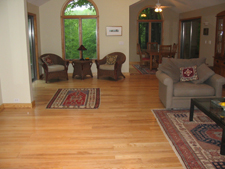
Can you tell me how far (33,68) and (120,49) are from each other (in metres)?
3.06

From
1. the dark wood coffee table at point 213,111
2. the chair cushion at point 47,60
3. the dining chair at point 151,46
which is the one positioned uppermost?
the dining chair at point 151,46

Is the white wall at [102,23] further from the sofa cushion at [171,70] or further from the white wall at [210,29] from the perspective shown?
the sofa cushion at [171,70]

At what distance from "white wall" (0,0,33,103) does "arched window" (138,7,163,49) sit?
7.60m

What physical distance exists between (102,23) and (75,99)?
12.2ft

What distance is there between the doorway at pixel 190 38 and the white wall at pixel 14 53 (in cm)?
710

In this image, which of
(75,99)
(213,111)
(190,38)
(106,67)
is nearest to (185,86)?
(213,111)

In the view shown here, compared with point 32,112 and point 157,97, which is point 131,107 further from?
point 32,112

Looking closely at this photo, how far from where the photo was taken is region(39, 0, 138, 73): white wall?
8.03 meters

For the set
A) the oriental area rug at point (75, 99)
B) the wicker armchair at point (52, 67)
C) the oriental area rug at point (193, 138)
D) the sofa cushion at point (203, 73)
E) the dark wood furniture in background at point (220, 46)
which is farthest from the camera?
the wicker armchair at point (52, 67)

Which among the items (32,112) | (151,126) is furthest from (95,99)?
(151,126)

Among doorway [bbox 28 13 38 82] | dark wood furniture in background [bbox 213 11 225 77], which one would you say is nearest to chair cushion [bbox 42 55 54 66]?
doorway [bbox 28 13 38 82]

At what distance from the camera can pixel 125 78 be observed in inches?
314

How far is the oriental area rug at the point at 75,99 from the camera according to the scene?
4.98 metres

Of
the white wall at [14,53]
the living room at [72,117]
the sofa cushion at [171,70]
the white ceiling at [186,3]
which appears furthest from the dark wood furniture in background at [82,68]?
the sofa cushion at [171,70]
